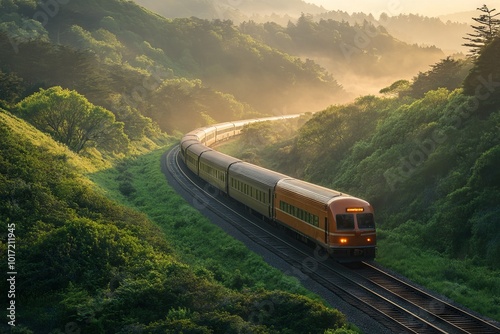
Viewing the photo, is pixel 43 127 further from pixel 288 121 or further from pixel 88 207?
pixel 288 121

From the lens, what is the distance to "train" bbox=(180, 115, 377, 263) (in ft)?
88.8

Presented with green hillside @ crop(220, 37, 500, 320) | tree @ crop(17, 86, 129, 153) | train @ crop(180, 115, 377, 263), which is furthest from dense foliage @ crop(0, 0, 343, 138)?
train @ crop(180, 115, 377, 263)

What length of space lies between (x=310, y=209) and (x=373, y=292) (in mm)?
6550

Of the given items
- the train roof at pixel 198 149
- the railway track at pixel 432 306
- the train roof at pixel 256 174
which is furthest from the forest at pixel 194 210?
the train roof at pixel 198 149

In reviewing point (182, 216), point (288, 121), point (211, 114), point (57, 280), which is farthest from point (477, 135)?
point (211, 114)

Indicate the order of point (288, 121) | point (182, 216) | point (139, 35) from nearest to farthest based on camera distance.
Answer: point (182, 216)
point (288, 121)
point (139, 35)

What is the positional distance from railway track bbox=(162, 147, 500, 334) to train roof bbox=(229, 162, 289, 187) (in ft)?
9.71

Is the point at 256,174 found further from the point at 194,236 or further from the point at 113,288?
the point at 113,288

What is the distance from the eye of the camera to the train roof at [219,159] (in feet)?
151

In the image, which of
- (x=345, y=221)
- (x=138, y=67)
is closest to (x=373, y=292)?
(x=345, y=221)

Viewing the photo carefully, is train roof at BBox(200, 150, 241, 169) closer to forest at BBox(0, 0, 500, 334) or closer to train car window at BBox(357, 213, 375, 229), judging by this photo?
forest at BBox(0, 0, 500, 334)

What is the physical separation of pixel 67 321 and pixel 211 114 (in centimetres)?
11660

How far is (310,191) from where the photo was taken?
3000cm

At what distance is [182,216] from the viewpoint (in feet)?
136
